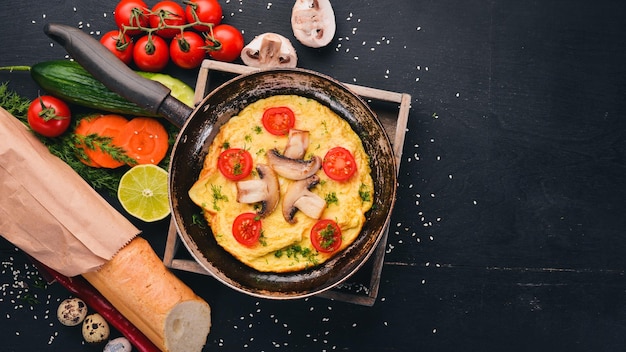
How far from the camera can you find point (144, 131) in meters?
4.50

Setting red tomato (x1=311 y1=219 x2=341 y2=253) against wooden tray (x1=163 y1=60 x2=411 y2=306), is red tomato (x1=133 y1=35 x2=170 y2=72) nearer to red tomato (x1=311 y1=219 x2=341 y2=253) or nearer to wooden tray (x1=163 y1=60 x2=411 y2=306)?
wooden tray (x1=163 y1=60 x2=411 y2=306)

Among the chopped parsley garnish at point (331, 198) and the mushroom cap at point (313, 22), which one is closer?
the chopped parsley garnish at point (331, 198)

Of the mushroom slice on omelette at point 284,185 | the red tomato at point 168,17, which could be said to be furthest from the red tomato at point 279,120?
the red tomato at point 168,17

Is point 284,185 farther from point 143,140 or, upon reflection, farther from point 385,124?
point 143,140

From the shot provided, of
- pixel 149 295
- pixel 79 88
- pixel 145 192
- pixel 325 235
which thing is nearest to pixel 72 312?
pixel 149 295

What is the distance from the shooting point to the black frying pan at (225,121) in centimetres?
387

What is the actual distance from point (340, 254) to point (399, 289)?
86 cm

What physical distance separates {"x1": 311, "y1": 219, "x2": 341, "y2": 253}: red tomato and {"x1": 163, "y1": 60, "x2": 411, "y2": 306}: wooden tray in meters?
0.44

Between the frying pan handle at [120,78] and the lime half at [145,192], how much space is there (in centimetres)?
67

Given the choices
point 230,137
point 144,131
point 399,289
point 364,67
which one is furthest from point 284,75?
point 399,289

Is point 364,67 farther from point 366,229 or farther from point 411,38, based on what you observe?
point 366,229

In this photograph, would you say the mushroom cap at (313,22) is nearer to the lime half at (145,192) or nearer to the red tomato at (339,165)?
the red tomato at (339,165)

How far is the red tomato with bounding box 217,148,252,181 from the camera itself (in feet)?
12.8

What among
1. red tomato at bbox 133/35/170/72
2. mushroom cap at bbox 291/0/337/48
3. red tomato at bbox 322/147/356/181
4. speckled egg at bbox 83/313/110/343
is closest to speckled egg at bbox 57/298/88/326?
speckled egg at bbox 83/313/110/343
